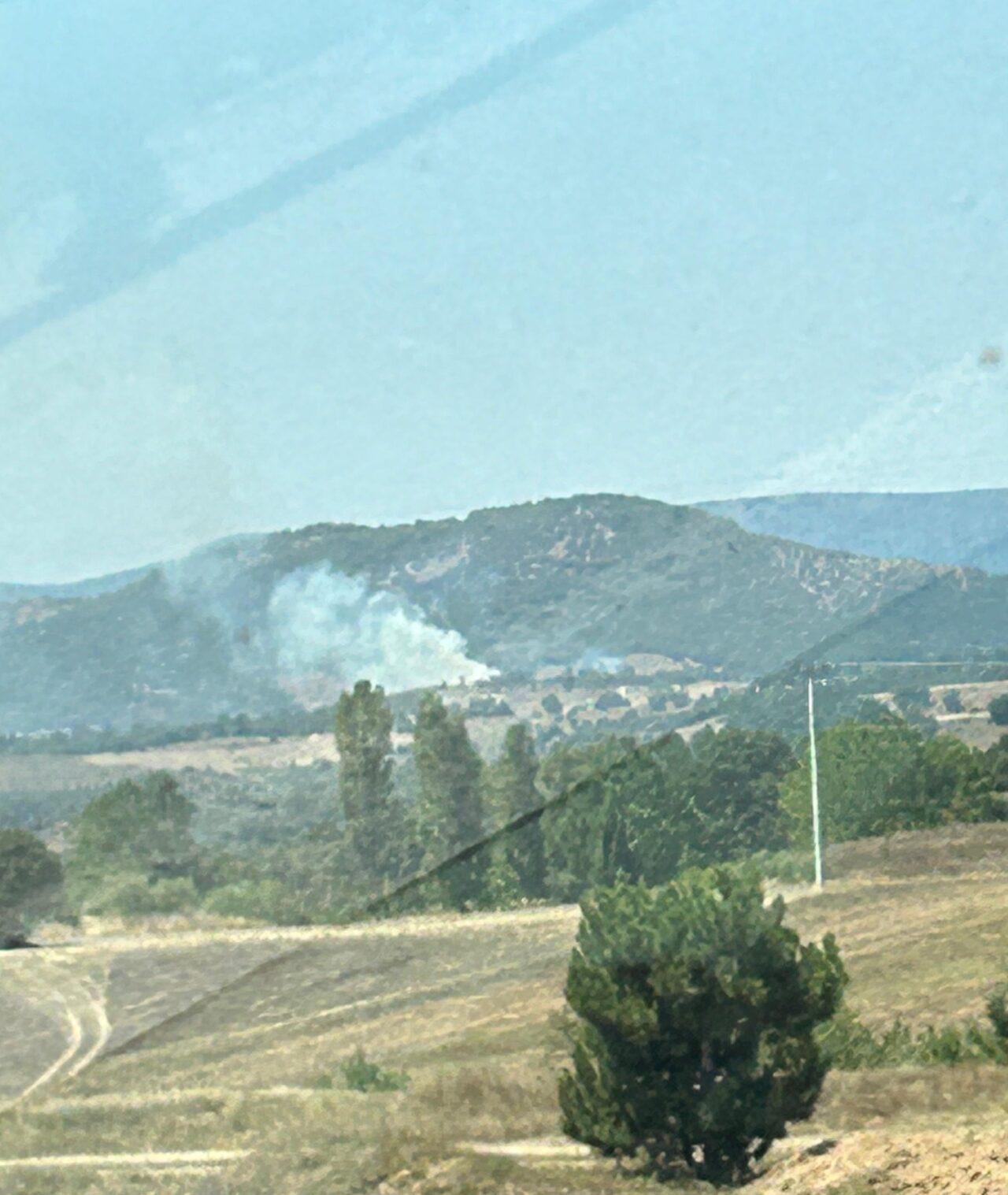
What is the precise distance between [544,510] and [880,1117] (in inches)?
69.4

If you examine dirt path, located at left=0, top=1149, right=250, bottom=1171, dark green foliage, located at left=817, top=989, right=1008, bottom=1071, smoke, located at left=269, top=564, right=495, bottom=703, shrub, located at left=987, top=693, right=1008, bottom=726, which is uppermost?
smoke, located at left=269, top=564, right=495, bottom=703

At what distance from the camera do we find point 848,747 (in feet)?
12.1

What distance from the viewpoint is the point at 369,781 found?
292cm

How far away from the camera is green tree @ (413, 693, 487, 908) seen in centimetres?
292

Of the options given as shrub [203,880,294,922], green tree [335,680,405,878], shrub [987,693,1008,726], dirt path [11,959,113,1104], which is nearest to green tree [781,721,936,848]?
shrub [987,693,1008,726]

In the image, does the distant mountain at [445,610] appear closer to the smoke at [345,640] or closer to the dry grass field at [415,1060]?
the smoke at [345,640]

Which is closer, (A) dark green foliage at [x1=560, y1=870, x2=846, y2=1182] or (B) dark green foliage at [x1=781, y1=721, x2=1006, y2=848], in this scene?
(A) dark green foliage at [x1=560, y1=870, x2=846, y2=1182]

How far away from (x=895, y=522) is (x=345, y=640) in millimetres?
1321

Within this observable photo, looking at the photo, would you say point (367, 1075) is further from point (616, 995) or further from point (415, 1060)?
point (616, 995)

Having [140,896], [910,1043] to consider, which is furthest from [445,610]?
[910,1043]

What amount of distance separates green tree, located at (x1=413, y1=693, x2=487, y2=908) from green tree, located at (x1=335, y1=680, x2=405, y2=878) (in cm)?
6

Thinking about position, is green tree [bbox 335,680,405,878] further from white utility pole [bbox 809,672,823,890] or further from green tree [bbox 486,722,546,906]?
white utility pole [bbox 809,672,823,890]

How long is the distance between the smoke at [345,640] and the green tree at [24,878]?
1.91ft

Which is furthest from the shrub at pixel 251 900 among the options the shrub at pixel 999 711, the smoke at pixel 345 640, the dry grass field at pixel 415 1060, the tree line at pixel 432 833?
the shrub at pixel 999 711
